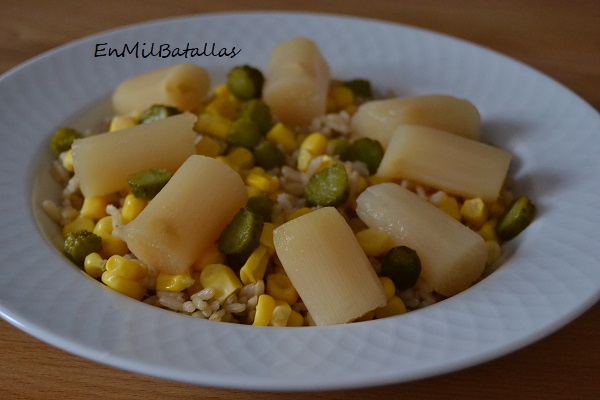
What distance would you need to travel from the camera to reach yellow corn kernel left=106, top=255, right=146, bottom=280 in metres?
1.90

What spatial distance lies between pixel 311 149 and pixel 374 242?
1.73 feet

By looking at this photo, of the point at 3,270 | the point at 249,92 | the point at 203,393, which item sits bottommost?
the point at 203,393

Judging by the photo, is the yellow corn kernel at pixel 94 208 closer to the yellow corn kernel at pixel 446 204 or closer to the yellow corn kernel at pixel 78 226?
the yellow corn kernel at pixel 78 226

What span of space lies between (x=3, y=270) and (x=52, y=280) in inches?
5.0

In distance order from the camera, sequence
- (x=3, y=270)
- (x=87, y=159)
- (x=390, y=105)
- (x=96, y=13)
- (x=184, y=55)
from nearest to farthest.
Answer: (x=3, y=270)
(x=87, y=159)
(x=390, y=105)
(x=184, y=55)
(x=96, y=13)

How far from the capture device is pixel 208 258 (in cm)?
199

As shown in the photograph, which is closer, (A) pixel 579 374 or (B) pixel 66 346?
(B) pixel 66 346

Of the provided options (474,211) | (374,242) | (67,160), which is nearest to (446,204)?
(474,211)

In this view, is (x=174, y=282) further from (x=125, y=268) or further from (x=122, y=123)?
(x=122, y=123)

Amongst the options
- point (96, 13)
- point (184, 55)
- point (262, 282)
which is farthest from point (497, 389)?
point (96, 13)

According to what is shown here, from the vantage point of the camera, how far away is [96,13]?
3.67m

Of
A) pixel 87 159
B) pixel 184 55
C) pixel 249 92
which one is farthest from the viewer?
pixel 184 55

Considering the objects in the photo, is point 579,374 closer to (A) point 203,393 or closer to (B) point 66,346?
(A) point 203,393

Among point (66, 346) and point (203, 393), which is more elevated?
point (66, 346)
